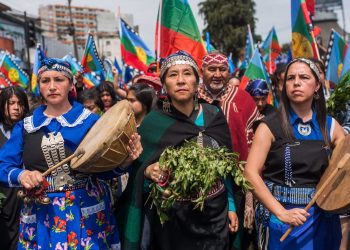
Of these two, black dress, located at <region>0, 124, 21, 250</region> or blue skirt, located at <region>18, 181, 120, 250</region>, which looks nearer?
blue skirt, located at <region>18, 181, 120, 250</region>

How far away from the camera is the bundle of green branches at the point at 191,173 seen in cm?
269

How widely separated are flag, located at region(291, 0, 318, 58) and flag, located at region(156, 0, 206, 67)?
1.49m

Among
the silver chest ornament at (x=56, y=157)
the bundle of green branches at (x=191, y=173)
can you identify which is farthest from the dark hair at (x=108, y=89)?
the bundle of green branches at (x=191, y=173)

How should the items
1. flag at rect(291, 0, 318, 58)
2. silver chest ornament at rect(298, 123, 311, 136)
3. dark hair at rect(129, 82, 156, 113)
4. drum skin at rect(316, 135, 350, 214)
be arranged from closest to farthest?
drum skin at rect(316, 135, 350, 214), silver chest ornament at rect(298, 123, 311, 136), dark hair at rect(129, 82, 156, 113), flag at rect(291, 0, 318, 58)

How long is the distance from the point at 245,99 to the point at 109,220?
6.12 ft

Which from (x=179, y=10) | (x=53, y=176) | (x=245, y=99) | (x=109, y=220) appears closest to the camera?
(x=53, y=176)

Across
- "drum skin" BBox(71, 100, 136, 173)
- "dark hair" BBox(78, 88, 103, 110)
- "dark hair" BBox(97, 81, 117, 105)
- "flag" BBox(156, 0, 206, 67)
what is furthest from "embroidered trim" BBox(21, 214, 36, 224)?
"dark hair" BBox(97, 81, 117, 105)

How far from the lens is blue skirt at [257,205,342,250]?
113 inches

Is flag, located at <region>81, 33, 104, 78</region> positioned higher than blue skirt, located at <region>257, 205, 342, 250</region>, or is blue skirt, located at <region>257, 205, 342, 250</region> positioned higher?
flag, located at <region>81, 33, 104, 78</region>

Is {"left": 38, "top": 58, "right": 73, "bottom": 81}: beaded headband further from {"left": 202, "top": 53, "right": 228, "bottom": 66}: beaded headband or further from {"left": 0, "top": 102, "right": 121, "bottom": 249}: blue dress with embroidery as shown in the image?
{"left": 202, "top": 53, "right": 228, "bottom": 66}: beaded headband

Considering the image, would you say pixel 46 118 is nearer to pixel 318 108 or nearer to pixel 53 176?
pixel 53 176

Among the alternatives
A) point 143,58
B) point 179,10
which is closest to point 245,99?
point 179,10

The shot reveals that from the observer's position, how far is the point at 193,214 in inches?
118

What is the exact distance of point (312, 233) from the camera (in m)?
2.87
